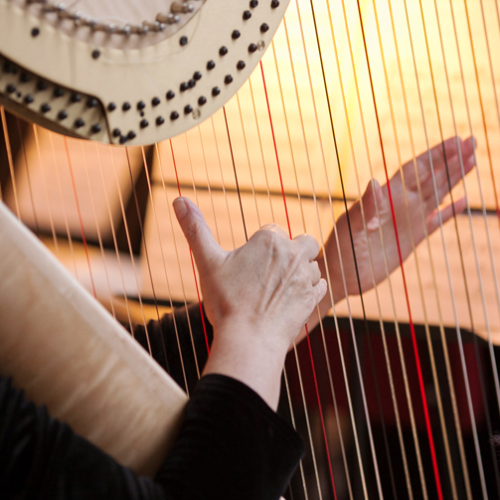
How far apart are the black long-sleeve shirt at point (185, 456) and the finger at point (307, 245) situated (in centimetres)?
28

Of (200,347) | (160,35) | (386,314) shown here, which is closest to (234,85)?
(160,35)

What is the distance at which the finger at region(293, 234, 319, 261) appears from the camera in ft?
2.66

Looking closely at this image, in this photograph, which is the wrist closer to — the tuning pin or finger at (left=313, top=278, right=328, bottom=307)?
finger at (left=313, top=278, right=328, bottom=307)

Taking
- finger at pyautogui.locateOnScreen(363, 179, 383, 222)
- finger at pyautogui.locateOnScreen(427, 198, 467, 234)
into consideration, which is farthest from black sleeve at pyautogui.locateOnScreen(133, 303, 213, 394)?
finger at pyautogui.locateOnScreen(427, 198, 467, 234)

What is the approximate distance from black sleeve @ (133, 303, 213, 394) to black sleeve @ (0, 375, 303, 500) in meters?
0.48

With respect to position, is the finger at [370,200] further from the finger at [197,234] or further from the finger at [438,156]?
the finger at [197,234]

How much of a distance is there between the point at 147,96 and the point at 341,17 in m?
1.39

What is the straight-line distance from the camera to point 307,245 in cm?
82

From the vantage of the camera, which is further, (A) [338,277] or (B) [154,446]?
(A) [338,277]

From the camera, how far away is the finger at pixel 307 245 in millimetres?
810

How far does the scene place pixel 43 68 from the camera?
538 millimetres

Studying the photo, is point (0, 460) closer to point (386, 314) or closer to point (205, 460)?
point (205, 460)

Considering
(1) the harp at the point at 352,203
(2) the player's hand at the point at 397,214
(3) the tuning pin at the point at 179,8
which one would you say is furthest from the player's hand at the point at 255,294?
(1) the harp at the point at 352,203

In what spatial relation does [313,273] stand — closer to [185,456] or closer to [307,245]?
[307,245]
